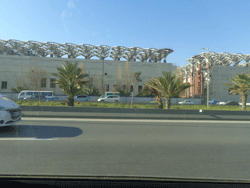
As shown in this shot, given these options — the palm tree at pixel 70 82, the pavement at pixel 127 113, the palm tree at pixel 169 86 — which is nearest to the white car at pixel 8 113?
the pavement at pixel 127 113

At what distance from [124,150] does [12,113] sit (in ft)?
Result: 14.2

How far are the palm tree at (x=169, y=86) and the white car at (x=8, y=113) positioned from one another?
12.5 meters

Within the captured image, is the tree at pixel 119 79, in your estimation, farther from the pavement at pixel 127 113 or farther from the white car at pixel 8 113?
the white car at pixel 8 113

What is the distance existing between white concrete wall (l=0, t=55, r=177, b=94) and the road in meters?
53.2

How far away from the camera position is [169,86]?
56.8ft

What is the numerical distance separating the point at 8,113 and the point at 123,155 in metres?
4.47

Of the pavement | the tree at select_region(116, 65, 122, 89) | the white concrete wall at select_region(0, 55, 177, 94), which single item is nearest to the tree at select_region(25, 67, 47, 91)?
the white concrete wall at select_region(0, 55, 177, 94)

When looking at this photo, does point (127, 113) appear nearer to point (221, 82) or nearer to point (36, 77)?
point (36, 77)

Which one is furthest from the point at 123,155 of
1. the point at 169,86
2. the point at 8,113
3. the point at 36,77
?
the point at 36,77

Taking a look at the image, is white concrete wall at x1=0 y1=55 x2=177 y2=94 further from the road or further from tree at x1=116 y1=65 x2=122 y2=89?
the road

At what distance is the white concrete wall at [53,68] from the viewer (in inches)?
2394

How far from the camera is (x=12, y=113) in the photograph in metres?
7.04

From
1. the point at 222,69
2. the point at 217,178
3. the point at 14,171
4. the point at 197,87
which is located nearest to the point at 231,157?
the point at 217,178

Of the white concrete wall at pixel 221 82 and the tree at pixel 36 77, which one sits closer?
the tree at pixel 36 77
